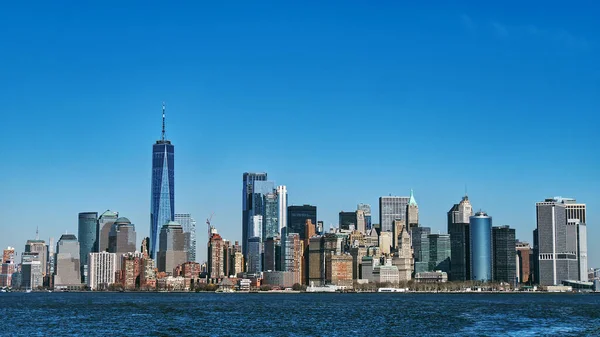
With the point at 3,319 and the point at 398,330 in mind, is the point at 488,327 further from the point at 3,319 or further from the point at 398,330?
the point at 3,319

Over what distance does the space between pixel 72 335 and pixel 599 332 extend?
45.6 meters

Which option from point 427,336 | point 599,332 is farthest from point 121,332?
point 599,332

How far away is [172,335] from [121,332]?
20.0 feet

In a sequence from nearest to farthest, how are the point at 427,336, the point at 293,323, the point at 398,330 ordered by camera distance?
1. the point at 427,336
2. the point at 398,330
3. the point at 293,323

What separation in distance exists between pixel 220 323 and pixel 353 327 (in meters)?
14.9

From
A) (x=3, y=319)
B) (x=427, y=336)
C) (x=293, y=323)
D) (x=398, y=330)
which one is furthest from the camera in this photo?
(x=3, y=319)

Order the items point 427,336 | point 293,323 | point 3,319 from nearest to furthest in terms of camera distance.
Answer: point 427,336 < point 293,323 < point 3,319

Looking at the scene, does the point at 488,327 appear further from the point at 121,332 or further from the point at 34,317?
the point at 34,317

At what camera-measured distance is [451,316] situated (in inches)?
4360

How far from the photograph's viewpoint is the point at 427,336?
79.2 m

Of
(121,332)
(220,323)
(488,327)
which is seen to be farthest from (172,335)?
(488,327)

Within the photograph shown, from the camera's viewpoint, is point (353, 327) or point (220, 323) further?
point (220, 323)

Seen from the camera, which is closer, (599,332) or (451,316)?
(599,332)

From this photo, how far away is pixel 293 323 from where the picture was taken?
9750 centimetres
